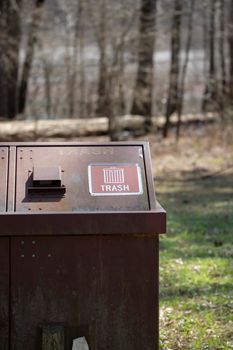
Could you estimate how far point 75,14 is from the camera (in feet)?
71.6

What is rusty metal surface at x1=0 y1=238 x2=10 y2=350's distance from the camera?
441cm

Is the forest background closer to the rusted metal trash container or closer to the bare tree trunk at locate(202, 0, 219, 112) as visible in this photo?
the bare tree trunk at locate(202, 0, 219, 112)

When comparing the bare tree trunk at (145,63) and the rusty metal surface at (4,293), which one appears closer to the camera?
the rusty metal surface at (4,293)

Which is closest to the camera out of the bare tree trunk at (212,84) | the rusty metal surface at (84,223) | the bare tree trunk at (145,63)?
the rusty metal surface at (84,223)

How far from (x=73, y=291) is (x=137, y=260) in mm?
421

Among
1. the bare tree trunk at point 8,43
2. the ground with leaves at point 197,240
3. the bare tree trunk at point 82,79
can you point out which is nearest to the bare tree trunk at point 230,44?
the ground with leaves at point 197,240

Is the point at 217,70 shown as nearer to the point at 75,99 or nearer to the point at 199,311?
the point at 75,99

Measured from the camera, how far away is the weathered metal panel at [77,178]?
446 cm

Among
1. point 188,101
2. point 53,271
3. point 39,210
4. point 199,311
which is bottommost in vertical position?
point 188,101

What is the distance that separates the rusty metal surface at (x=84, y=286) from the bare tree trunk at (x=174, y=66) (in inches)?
676

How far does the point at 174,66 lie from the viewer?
2242 cm

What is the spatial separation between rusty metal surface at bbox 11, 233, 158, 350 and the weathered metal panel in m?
0.19

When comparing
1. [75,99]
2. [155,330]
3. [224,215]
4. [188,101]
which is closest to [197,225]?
[224,215]

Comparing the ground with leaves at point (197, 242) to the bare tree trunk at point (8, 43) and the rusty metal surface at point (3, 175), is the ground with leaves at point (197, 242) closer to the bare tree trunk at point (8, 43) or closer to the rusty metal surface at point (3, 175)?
the rusty metal surface at point (3, 175)
